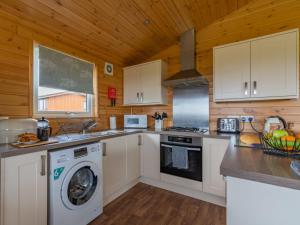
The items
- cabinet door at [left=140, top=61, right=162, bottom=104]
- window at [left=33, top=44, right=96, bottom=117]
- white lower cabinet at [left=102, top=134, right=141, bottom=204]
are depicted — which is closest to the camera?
window at [left=33, top=44, right=96, bottom=117]

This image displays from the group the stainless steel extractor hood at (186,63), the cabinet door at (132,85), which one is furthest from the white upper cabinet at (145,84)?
the stainless steel extractor hood at (186,63)

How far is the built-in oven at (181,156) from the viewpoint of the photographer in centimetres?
212

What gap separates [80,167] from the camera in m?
1.59

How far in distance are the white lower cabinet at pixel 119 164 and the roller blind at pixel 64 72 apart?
3.12 ft

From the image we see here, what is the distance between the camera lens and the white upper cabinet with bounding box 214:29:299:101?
1.83 metres

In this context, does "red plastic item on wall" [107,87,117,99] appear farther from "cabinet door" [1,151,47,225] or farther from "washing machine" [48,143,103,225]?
"cabinet door" [1,151,47,225]

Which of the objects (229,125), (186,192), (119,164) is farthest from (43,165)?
(229,125)

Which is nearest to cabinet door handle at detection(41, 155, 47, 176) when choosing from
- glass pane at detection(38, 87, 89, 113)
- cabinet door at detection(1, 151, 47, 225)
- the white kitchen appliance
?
cabinet door at detection(1, 151, 47, 225)

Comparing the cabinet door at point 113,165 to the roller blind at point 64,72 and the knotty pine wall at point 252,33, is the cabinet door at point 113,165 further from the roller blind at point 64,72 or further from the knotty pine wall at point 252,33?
the knotty pine wall at point 252,33

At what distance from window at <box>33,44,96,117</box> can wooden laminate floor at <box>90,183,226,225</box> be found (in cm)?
137

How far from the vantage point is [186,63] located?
2.70 metres

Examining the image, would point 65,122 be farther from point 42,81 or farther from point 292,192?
point 292,192

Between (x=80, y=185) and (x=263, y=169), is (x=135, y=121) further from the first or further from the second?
(x=263, y=169)

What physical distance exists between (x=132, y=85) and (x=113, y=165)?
153cm
